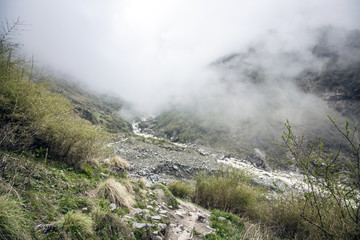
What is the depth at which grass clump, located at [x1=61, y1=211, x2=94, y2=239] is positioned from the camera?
8.70 ft

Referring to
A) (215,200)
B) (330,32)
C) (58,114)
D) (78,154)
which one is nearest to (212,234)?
(215,200)

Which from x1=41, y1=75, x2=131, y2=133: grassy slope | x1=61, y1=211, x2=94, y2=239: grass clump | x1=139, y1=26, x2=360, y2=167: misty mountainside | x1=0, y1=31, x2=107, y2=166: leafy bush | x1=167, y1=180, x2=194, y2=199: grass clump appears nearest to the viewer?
x1=61, y1=211, x2=94, y2=239: grass clump

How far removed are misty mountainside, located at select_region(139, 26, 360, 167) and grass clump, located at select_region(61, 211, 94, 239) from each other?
36.2 metres

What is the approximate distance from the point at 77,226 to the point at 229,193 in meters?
6.66

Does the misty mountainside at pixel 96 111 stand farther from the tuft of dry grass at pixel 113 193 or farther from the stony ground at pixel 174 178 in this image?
the tuft of dry grass at pixel 113 193

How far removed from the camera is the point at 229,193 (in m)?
7.54

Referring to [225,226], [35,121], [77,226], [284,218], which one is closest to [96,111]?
[35,121]

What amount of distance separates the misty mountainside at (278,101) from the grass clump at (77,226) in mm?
36237

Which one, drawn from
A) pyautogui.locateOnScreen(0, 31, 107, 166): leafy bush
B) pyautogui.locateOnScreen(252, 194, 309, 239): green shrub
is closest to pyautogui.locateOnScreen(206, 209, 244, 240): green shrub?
pyautogui.locateOnScreen(252, 194, 309, 239): green shrub

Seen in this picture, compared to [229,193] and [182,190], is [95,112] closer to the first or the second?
[182,190]

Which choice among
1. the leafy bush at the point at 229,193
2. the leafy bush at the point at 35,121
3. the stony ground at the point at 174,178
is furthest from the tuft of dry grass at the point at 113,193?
the leafy bush at the point at 229,193

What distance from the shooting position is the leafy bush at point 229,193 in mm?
7453

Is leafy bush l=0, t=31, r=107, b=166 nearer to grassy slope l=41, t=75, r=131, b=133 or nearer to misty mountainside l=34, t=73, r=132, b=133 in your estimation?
misty mountainside l=34, t=73, r=132, b=133

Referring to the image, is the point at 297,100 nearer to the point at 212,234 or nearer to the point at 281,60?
the point at 281,60
